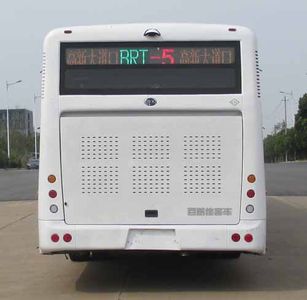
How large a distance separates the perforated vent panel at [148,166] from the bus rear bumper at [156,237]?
112 mm

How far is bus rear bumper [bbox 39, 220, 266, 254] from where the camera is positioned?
24.7ft

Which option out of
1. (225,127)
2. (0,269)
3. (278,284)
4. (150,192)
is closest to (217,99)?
(225,127)

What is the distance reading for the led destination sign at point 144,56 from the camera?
7758 millimetres

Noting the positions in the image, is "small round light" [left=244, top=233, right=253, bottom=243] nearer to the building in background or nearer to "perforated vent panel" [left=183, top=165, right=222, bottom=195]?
"perforated vent panel" [left=183, top=165, right=222, bottom=195]

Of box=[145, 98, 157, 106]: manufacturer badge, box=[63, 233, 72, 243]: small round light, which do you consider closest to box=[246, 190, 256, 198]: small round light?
box=[145, 98, 157, 106]: manufacturer badge

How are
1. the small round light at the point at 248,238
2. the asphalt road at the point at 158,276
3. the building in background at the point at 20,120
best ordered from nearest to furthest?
1. the small round light at the point at 248,238
2. the asphalt road at the point at 158,276
3. the building in background at the point at 20,120

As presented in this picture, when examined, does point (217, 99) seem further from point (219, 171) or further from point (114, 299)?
point (114, 299)

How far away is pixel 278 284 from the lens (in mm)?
8406

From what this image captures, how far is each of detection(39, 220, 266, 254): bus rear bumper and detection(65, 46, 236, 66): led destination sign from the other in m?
2.02

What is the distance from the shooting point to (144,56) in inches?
308

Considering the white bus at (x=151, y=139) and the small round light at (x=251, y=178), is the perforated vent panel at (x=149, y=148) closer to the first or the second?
the white bus at (x=151, y=139)

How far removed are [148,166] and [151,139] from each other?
34cm

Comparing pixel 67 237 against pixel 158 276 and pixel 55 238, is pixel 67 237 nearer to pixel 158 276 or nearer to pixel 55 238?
pixel 55 238

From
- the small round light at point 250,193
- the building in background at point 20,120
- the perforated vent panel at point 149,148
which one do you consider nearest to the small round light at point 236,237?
the small round light at point 250,193
